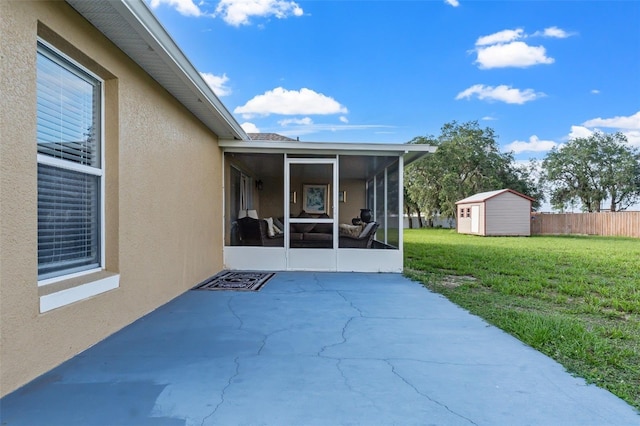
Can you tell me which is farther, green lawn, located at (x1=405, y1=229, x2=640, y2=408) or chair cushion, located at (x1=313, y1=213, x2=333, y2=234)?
chair cushion, located at (x1=313, y1=213, x2=333, y2=234)

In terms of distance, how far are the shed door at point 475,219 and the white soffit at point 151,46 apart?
1797cm

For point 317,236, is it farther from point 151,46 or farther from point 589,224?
point 589,224

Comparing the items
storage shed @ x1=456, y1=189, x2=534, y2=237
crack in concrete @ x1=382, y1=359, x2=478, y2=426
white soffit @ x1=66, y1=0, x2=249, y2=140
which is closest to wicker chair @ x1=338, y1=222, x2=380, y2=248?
white soffit @ x1=66, y1=0, x2=249, y2=140

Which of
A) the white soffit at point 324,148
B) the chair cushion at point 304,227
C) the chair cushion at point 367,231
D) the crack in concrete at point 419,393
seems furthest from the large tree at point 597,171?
the crack in concrete at point 419,393

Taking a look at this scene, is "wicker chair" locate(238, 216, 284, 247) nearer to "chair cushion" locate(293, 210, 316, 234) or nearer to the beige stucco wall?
"chair cushion" locate(293, 210, 316, 234)

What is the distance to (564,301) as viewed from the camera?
4.96 metres

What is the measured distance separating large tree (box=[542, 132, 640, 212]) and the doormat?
3029 cm

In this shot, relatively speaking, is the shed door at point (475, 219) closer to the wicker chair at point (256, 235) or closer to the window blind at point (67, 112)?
the wicker chair at point (256, 235)

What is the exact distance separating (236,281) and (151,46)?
12.9 ft

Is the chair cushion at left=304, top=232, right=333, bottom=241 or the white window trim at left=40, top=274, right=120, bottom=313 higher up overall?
the chair cushion at left=304, top=232, right=333, bottom=241

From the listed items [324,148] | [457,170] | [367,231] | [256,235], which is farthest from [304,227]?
[457,170]

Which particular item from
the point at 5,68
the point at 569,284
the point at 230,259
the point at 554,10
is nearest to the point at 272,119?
the point at 554,10

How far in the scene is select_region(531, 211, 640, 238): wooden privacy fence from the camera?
61.1ft

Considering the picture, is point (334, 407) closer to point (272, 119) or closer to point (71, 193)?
point (71, 193)
